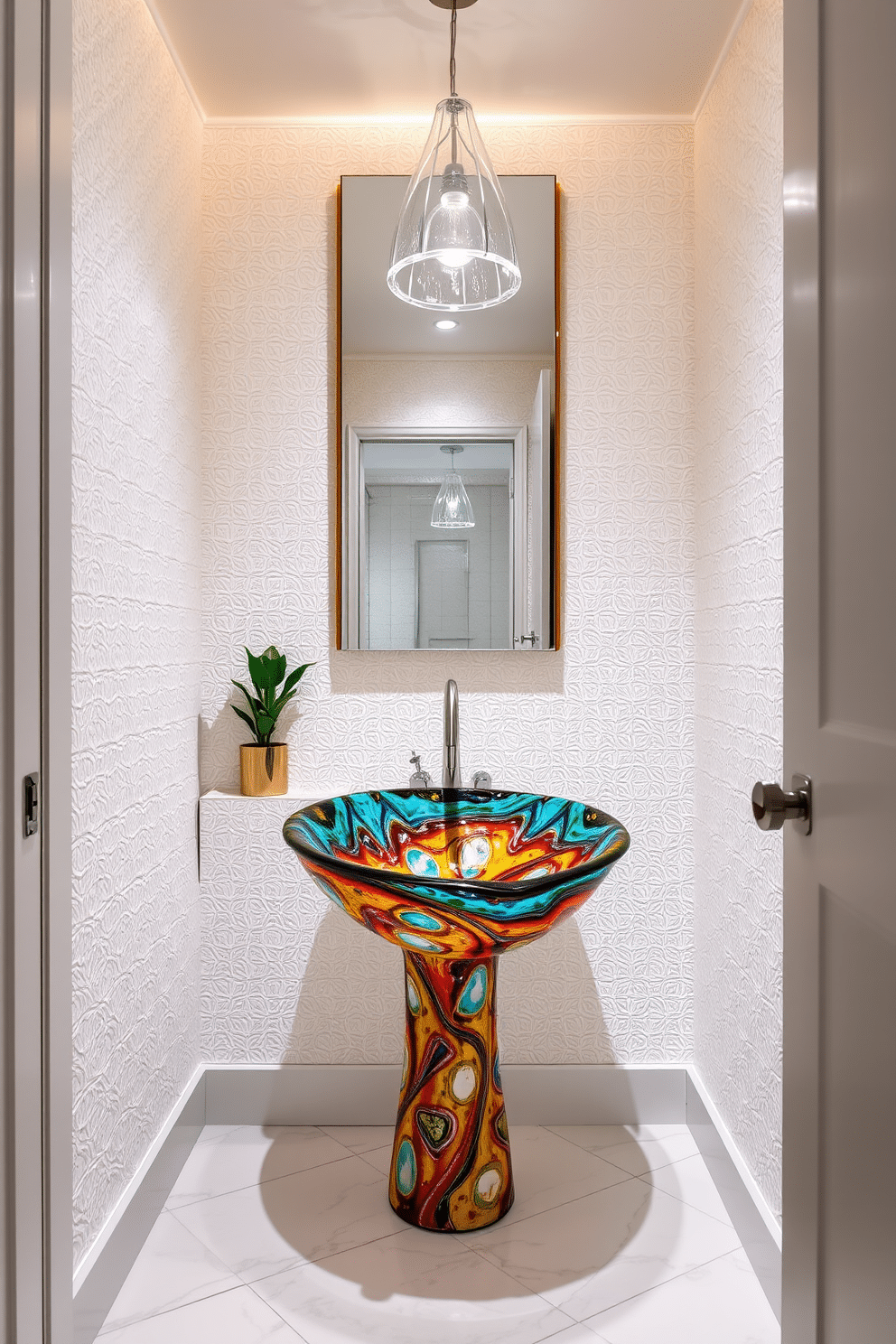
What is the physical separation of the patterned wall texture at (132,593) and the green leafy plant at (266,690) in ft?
0.45

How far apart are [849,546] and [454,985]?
1.19 meters

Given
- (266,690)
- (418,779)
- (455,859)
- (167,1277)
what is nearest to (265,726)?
(266,690)

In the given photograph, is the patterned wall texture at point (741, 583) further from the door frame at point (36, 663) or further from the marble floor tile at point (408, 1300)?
the door frame at point (36, 663)


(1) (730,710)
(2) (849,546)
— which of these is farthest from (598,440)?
(2) (849,546)

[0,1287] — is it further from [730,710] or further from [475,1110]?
[730,710]

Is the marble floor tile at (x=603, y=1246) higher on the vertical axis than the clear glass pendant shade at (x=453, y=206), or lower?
lower

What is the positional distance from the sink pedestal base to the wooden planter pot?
0.56m

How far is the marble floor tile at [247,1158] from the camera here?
1.91 metres

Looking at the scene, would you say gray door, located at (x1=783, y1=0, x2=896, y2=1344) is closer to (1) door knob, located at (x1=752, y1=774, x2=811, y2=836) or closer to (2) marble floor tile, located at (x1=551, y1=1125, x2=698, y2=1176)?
(1) door knob, located at (x1=752, y1=774, x2=811, y2=836)

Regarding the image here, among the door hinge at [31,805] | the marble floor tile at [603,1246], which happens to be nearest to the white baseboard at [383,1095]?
the marble floor tile at [603,1246]

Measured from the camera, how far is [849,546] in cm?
85

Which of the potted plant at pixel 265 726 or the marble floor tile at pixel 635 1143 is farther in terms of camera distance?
the potted plant at pixel 265 726

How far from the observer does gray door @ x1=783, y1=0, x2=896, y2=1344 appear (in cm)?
77

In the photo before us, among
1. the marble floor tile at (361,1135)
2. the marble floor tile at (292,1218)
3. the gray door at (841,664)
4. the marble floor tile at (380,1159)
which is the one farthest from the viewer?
the marble floor tile at (361,1135)
